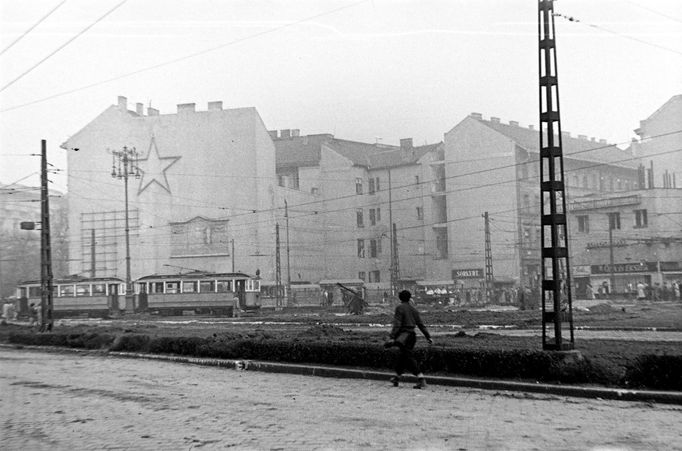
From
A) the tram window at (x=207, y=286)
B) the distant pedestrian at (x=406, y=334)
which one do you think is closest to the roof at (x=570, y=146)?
the tram window at (x=207, y=286)

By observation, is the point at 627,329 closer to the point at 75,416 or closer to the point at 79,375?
the point at 79,375

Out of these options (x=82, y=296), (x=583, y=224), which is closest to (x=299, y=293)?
(x=82, y=296)

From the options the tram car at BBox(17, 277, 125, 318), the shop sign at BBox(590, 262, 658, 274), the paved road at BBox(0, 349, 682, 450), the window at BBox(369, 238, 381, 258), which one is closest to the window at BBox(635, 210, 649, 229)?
the shop sign at BBox(590, 262, 658, 274)

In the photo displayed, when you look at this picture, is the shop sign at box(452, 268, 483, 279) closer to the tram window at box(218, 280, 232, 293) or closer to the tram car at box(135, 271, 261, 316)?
the tram car at box(135, 271, 261, 316)

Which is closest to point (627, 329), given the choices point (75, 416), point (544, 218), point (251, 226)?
point (544, 218)

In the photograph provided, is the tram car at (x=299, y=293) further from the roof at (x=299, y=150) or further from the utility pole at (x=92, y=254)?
the roof at (x=299, y=150)

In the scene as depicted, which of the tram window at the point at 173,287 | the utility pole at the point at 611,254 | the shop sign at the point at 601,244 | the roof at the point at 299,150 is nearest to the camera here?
the tram window at the point at 173,287

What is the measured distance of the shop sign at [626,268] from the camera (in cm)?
6178

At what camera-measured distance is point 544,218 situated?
12.8 meters

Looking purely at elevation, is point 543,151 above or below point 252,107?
below

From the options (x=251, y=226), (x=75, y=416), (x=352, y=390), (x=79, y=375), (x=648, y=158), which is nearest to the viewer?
(x=75, y=416)

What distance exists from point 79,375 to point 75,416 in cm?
646

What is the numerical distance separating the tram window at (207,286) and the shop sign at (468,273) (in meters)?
23.9

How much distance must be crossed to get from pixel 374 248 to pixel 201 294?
2592cm
